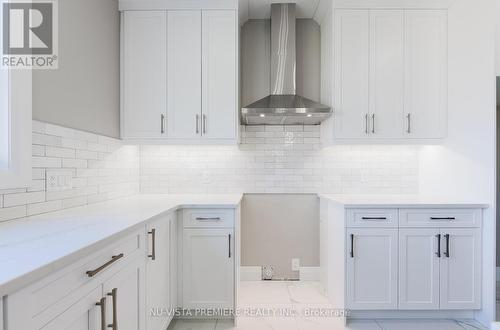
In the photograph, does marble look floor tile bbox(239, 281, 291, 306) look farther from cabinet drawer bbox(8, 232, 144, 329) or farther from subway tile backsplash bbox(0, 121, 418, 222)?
cabinet drawer bbox(8, 232, 144, 329)

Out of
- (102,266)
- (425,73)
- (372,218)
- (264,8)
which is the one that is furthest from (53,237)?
(425,73)

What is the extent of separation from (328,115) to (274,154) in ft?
2.42

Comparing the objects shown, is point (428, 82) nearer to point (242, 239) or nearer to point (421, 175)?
point (421, 175)

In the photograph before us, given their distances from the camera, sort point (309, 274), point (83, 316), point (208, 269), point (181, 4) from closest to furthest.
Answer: point (83, 316)
point (208, 269)
point (181, 4)
point (309, 274)

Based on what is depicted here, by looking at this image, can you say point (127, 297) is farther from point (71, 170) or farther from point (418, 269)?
point (418, 269)

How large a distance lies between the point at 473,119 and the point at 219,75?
211 cm

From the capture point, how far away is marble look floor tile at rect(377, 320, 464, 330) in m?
2.29

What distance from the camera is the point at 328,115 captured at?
2670 millimetres

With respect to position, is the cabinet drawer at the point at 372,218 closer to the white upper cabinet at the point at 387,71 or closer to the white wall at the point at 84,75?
the white upper cabinet at the point at 387,71

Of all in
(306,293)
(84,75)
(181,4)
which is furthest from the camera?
(306,293)

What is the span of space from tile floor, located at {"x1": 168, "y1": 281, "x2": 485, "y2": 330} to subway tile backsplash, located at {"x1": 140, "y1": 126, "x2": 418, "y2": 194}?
41.3 inches

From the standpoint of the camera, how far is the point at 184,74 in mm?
2656

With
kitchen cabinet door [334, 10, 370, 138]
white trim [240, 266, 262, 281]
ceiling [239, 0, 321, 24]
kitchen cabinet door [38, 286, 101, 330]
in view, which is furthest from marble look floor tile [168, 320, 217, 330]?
ceiling [239, 0, 321, 24]

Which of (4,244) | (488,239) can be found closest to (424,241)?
(488,239)
